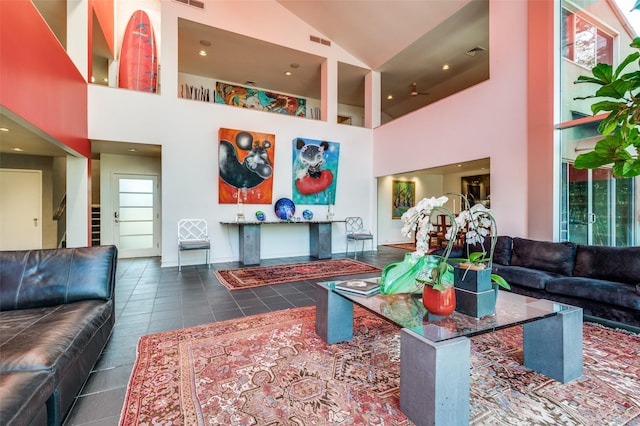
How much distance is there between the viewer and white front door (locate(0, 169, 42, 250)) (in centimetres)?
592

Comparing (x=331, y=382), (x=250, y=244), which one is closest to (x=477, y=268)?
(x=331, y=382)

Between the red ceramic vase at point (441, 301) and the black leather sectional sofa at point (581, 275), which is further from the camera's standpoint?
the black leather sectional sofa at point (581, 275)

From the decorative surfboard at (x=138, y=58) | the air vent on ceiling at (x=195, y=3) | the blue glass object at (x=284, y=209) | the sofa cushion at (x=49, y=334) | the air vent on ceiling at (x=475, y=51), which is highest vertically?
the air vent on ceiling at (x=195, y=3)

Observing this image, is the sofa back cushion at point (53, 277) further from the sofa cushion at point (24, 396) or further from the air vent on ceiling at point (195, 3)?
the air vent on ceiling at point (195, 3)

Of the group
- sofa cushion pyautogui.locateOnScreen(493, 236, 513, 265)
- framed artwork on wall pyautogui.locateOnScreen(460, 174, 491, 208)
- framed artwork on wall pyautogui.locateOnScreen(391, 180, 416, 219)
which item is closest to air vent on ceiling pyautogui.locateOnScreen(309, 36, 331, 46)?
framed artwork on wall pyautogui.locateOnScreen(391, 180, 416, 219)

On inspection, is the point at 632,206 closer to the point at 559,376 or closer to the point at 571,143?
the point at 571,143

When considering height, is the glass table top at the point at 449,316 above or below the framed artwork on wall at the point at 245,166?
below

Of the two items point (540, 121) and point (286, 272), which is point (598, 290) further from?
point (286, 272)

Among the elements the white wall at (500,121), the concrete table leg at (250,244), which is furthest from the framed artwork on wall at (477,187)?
the concrete table leg at (250,244)

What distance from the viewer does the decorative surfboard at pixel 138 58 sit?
5727mm

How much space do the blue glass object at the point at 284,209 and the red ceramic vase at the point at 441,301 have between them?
5066mm

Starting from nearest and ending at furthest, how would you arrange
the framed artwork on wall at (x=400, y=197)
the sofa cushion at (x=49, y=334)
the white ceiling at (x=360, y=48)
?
1. the sofa cushion at (x=49, y=334)
2. the white ceiling at (x=360, y=48)
3. the framed artwork on wall at (x=400, y=197)

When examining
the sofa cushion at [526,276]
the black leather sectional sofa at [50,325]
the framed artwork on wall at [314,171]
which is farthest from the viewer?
the framed artwork on wall at [314,171]

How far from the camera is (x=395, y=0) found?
5.55m
